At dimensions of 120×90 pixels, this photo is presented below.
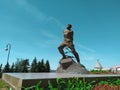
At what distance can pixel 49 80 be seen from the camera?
5.70 m

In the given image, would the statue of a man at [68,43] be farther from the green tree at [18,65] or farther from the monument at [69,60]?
the green tree at [18,65]

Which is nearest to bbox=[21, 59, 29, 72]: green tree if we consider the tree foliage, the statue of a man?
the tree foliage

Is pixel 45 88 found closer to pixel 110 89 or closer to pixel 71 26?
pixel 110 89

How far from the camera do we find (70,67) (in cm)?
1162

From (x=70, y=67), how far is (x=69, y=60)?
51 cm

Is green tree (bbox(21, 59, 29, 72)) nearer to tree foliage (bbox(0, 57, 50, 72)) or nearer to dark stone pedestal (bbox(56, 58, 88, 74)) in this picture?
tree foliage (bbox(0, 57, 50, 72))

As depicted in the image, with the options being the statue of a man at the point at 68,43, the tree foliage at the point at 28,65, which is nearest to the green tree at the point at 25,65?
the tree foliage at the point at 28,65

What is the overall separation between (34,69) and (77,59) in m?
18.2

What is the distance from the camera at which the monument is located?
11469mm

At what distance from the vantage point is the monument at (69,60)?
11.5 metres

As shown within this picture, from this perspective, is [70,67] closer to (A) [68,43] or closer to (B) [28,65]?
(A) [68,43]

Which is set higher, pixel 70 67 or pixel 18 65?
pixel 18 65

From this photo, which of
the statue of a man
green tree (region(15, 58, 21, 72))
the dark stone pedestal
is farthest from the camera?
green tree (region(15, 58, 21, 72))

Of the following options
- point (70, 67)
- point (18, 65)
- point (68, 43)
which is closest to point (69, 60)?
point (70, 67)
